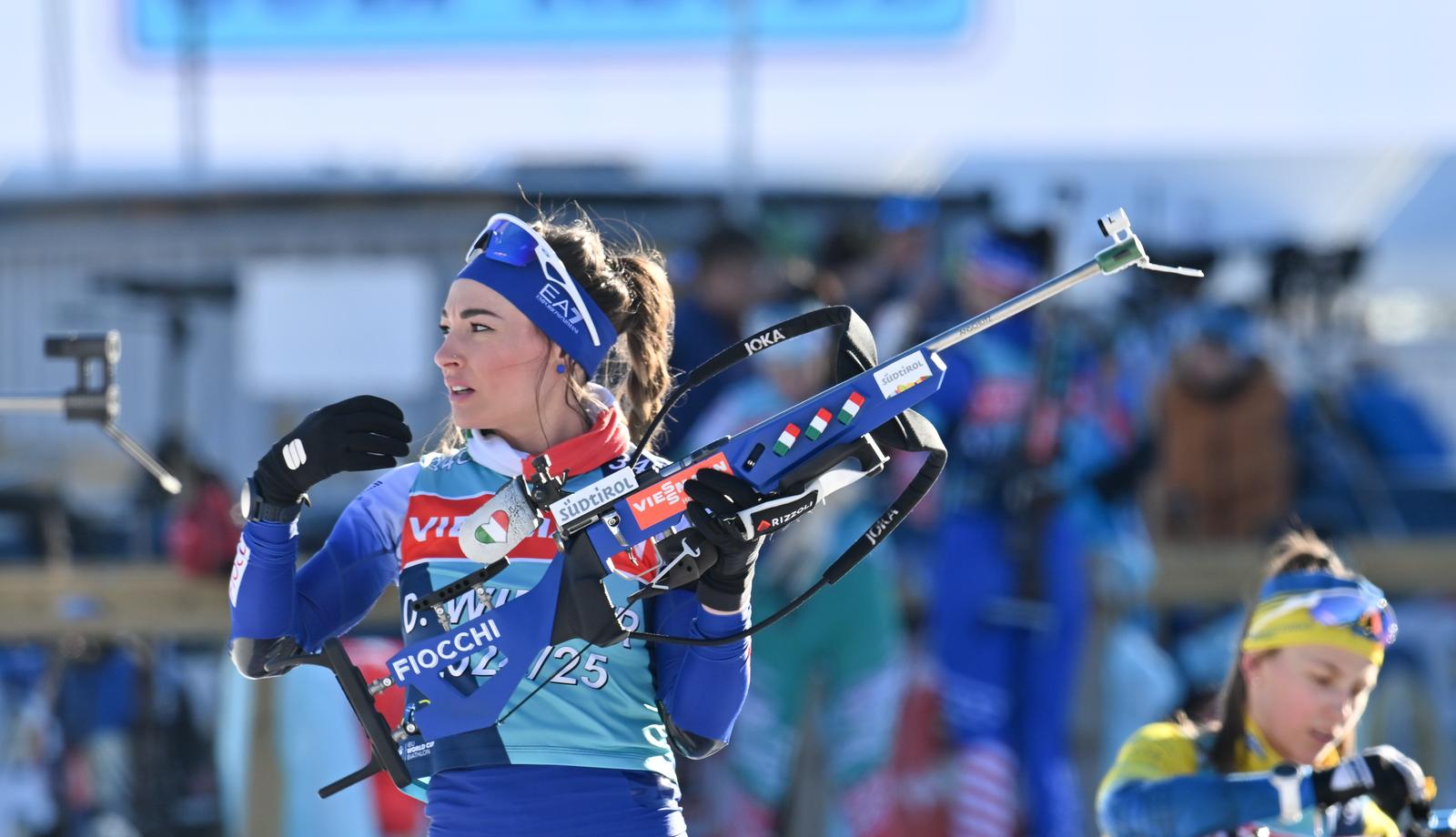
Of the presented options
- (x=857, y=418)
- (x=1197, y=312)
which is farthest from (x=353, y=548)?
(x=1197, y=312)

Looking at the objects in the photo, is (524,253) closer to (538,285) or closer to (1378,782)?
(538,285)

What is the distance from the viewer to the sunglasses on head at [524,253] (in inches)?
107

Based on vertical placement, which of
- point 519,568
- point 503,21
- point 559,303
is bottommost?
point 519,568

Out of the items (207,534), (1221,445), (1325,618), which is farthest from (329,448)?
(1221,445)

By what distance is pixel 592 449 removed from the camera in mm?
2703

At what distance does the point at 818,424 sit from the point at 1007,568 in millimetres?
3054

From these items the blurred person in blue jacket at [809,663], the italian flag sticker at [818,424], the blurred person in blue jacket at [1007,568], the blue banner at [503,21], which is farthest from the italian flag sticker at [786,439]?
the blue banner at [503,21]

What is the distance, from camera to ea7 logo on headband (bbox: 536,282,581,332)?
2.71 meters

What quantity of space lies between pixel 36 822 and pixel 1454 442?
6364 millimetres

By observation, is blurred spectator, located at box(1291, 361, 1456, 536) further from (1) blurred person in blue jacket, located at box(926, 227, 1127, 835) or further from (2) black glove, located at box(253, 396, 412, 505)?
(2) black glove, located at box(253, 396, 412, 505)

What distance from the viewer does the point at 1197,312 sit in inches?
298

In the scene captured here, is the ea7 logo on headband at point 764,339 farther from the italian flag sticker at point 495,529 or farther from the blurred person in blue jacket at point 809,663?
the blurred person in blue jacket at point 809,663

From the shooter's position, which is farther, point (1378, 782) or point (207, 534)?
point (207, 534)

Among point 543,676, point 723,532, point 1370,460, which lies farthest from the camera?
point 1370,460
